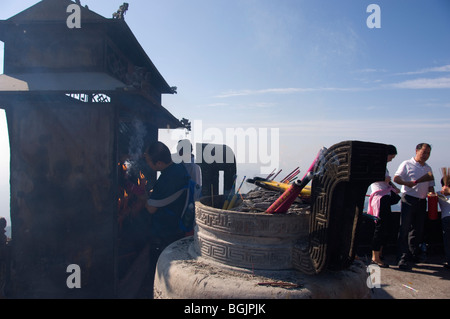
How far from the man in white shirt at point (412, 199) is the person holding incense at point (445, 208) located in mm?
469

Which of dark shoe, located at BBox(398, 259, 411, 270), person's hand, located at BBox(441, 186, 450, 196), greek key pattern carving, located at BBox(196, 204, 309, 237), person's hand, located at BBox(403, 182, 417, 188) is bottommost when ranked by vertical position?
dark shoe, located at BBox(398, 259, 411, 270)

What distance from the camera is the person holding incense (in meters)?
5.31

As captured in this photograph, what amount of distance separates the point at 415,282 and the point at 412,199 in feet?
4.87

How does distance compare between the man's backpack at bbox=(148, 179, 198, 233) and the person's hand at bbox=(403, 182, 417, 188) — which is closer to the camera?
the man's backpack at bbox=(148, 179, 198, 233)

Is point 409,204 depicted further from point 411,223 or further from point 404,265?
point 404,265

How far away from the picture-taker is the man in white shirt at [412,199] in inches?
202

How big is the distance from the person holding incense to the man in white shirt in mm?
469

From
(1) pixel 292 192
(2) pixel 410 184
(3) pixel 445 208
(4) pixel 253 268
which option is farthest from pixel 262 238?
(3) pixel 445 208

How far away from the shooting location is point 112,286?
15.3 ft

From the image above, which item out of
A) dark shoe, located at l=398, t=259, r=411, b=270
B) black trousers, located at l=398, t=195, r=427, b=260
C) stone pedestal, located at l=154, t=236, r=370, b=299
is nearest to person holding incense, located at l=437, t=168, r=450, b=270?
black trousers, located at l=398, t=195, r=427, b=260

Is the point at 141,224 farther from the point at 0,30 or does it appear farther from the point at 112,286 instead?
the point at 0,30

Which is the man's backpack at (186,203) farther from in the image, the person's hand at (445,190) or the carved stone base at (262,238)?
the person's hand at (445,190)

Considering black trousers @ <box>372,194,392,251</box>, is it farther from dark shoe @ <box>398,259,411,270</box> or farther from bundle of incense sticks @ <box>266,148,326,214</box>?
bundle of incense sticks @ <box>266,148,326,214</box>

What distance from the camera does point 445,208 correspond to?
5.41m
